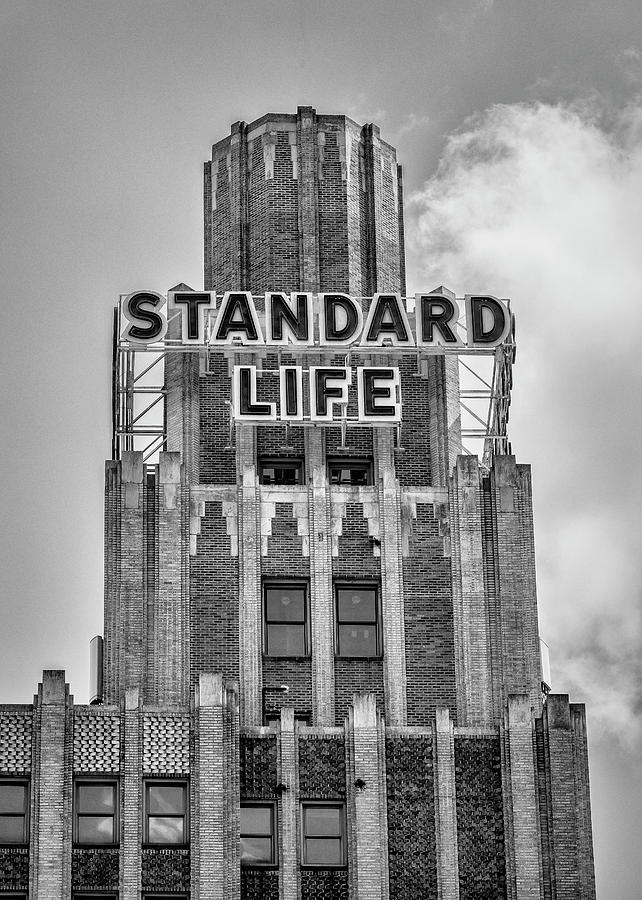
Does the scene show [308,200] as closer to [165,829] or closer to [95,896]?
[165,829]

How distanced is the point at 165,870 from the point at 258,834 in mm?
3372

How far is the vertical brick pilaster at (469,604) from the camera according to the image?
9681 cm

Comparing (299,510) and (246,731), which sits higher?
(299,510)

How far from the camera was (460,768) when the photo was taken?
9438cm

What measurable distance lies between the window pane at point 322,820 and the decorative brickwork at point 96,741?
241 inches

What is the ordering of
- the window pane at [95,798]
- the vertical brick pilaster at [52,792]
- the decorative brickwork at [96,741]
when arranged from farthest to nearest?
the decorative brickwork at [96,741] < the window pane at [95,798] < the vertical brick pilaster at [52,792]

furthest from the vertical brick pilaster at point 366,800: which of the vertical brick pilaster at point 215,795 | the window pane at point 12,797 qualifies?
the window pane at point 12,797

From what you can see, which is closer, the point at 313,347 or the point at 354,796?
the point at 354,796

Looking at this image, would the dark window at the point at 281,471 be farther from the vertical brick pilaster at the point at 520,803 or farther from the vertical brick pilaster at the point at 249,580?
the vertical brick pilaster at the point at 520,803

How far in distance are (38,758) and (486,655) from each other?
1513 cm

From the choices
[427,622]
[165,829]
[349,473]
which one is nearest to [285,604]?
[427,622]

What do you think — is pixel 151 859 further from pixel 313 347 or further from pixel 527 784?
pixel 313 347

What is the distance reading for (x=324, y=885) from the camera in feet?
304

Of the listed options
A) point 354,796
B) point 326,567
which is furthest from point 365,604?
point 354,796
